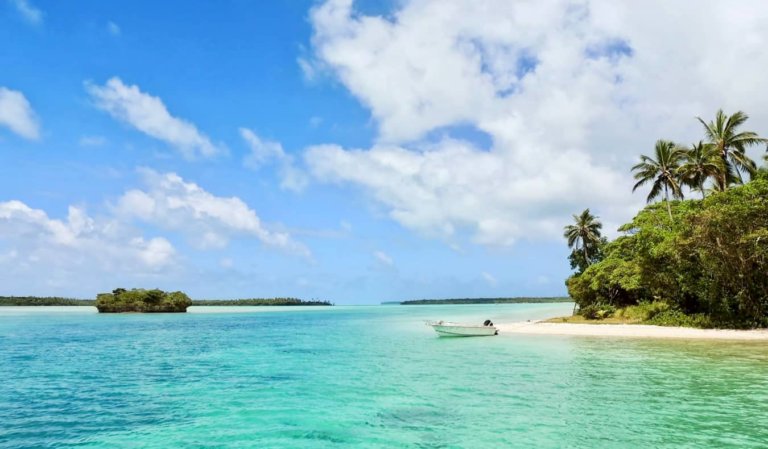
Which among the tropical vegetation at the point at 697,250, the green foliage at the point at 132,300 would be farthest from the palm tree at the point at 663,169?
the green foliage at the point at 132,300

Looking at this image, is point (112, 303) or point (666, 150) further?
point (112, 303)

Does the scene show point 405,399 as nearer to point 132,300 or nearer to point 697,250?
point 697,250

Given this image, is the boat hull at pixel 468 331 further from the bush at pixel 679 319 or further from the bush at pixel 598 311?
the bush at pixel 598 311

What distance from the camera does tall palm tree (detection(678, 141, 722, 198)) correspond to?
41875mm

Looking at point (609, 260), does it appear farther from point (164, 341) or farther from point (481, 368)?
point (164, 341)

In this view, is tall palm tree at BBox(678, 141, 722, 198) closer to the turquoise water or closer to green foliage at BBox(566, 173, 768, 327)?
green foliage at BBox(566, 173, 768, 327)

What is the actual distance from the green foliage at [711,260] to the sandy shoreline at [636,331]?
7.58ft

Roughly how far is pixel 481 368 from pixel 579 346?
11.4m

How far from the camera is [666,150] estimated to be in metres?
45.4

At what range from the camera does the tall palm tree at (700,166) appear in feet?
137

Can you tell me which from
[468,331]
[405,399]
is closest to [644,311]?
[468,331]

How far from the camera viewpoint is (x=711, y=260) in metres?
33.3

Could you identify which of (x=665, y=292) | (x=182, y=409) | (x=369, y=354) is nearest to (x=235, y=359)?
(x=369, y=354)

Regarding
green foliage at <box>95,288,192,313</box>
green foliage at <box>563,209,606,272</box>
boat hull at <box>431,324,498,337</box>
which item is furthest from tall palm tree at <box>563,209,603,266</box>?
green foliage at <box>95,288,192,313</box>
